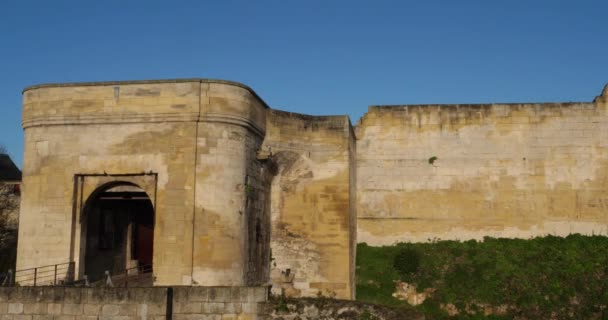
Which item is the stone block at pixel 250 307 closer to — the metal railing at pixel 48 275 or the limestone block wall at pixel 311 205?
the metal railing at pixel 48 275

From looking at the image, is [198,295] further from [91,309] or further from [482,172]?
[482,172]

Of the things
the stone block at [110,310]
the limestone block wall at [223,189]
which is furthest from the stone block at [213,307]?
the limestone block wall at [223,189]

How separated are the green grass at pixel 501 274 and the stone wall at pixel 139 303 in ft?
21.0

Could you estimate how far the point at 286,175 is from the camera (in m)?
20.5

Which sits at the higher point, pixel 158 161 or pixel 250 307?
pixel 158 161

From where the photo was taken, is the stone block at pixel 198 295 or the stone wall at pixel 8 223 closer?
the stone block at pixel 198 295

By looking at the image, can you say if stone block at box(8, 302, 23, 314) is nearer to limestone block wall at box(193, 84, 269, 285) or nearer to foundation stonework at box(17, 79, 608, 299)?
foundation stonework at box(17, 79, 608, 299)

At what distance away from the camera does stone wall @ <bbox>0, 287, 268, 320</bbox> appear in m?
14.0

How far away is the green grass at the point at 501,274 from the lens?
18828mm

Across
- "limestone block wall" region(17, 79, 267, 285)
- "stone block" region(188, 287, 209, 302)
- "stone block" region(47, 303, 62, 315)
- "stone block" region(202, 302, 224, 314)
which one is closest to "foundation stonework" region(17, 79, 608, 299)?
"limestone block wall" region(17, 79, 267, 285)

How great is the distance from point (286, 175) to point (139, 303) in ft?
24.6

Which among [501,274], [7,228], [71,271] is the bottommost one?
[501,274]

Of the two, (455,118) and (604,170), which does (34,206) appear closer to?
(455,118)

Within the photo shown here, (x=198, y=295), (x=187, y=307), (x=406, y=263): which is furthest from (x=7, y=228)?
(x=406, y=263)
